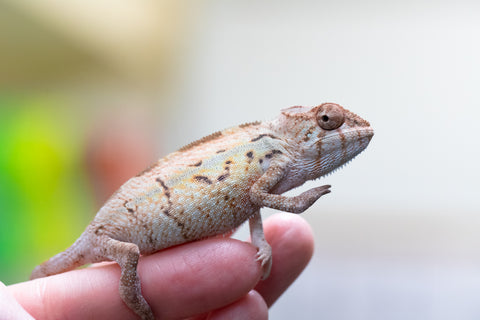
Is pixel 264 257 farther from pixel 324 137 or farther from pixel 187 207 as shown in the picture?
pixel 324 137

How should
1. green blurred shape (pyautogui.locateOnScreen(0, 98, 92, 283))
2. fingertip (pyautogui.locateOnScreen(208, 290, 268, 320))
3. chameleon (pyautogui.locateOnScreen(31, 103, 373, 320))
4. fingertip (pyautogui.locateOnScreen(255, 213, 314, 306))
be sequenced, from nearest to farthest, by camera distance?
chameleon (pyautogui.locateOnScreen(31, 103, 373, 320)), fingertip (pyautogui.locateOnScreen(208, 290, 268, 320)), fingertip (pyautogui.locateOnScreen(255, 213, 314, 306)), green blurred shape (pyautogui.locateOnScreen(0, 98, 92, 283))

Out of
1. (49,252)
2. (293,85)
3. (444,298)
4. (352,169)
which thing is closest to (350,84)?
(293,85)

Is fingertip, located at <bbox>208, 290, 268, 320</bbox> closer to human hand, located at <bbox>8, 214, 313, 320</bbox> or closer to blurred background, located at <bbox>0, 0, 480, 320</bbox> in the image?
human hand, located at <bbox>8, 214, 313, 320</bbox>

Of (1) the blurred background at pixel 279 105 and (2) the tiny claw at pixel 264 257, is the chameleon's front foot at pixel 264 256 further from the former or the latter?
(1) the blurred background at pixel 279 105

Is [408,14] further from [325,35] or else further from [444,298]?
[444,298]

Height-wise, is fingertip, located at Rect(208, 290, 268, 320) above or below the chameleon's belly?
below

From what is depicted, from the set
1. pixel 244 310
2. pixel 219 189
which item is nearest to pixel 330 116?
pixel 219 189

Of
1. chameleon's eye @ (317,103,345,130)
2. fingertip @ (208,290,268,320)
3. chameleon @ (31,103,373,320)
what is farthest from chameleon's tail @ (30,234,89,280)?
chameleon's eye @ (317,103,345,130)
